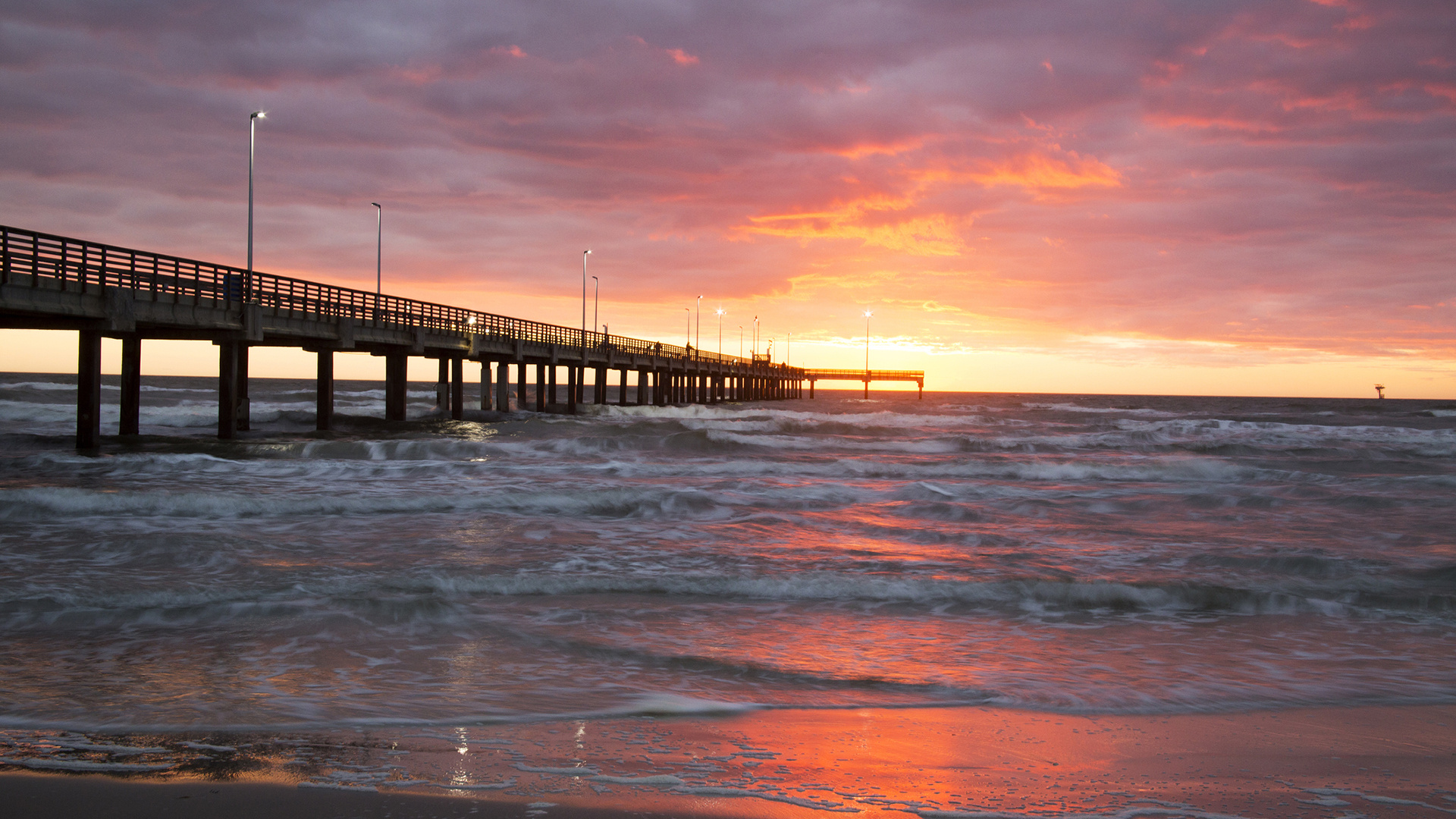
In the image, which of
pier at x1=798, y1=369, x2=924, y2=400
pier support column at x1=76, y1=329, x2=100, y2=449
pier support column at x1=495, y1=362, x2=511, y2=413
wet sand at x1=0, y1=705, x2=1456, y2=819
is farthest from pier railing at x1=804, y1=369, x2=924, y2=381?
wet sand at x1=0, y1=705, x2=1456, y2=819

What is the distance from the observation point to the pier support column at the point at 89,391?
2127cm

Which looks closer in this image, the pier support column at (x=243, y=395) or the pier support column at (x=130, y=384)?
the pier support column at (x=130, y=384)

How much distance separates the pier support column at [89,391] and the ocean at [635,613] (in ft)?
11.5

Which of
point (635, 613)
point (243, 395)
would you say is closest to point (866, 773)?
point (635, 613)

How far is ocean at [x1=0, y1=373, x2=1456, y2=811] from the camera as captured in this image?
4.48 m

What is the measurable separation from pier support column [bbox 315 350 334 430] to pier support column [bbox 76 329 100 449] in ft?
30.9

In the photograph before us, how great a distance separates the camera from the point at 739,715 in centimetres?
492

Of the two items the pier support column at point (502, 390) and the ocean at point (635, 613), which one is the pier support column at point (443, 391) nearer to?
the pier support column at point (502, 390)

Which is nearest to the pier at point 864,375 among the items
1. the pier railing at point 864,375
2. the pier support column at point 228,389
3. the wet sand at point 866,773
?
the pier railing at point 864,375

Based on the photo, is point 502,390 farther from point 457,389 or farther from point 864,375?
point 864,375

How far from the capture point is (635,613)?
7695mm

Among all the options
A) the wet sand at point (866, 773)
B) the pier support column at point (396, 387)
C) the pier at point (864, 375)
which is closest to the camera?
the wet sand at point (866, 773)

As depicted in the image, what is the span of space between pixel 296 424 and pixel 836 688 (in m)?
36.3

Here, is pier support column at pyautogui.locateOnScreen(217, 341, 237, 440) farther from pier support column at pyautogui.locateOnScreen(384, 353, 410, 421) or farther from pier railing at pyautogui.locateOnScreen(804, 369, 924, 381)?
pier railing at pyautogui.locateOnScreen(804, 369, 924, 381)
